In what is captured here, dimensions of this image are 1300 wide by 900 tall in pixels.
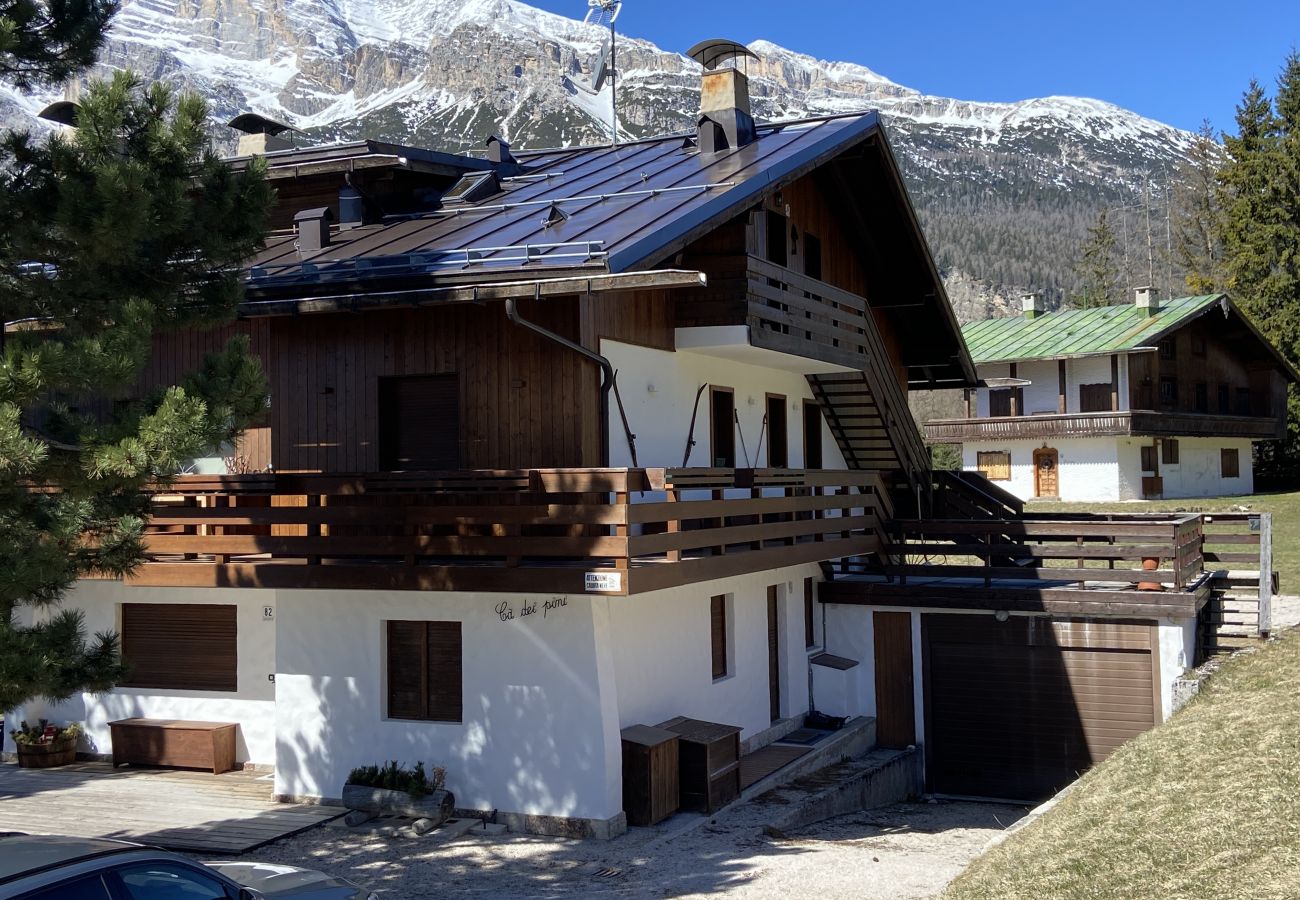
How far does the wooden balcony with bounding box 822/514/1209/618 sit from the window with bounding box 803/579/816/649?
0.72 feet

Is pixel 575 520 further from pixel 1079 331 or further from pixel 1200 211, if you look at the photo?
pixel 1200 211

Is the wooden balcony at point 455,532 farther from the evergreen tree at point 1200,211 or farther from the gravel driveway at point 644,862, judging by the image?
the evergreen tree at point 1200,211

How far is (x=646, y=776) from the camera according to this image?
1348 cm

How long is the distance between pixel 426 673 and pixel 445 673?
0.21 metres

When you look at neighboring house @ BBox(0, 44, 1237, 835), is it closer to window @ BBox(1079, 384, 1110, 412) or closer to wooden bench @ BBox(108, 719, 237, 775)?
wooden bench @ BBox(108, 719, 237, 775)

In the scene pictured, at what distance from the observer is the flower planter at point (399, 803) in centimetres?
1330

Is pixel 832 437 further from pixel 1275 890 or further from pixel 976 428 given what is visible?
pixel 976 428

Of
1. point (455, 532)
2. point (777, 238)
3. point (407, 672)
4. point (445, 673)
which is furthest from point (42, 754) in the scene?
point (777, 238)

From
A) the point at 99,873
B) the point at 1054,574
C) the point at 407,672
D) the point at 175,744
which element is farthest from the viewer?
the point at 1054,574

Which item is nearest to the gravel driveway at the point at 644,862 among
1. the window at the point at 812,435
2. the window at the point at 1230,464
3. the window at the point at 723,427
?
the window at the point at 723,427

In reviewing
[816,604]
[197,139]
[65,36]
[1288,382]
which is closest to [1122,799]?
[816,604]

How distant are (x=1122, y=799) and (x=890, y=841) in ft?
9.06

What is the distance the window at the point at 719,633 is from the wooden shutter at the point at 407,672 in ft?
14.3

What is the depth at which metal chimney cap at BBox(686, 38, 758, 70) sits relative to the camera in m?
20.0
